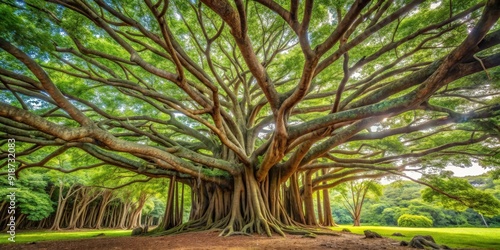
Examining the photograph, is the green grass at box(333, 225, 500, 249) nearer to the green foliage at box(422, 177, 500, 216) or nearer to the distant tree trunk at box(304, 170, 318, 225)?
the green foliage at box(422, 177, 500, 216)

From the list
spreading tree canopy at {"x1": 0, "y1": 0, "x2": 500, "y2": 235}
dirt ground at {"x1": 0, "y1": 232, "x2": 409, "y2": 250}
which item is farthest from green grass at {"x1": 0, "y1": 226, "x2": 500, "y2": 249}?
spreading tree canopy at {"x1": 0, "y1": 0, "x2": 500, "y2": 235}

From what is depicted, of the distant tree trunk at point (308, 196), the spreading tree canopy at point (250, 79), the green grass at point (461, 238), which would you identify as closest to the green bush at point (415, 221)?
the green grass at point (461, 238)

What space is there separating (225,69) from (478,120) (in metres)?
6.81

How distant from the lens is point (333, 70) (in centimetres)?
664

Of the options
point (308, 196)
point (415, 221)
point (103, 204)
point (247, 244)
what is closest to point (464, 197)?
point (308, 196)

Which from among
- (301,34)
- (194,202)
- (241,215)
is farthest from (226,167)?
(301,34)

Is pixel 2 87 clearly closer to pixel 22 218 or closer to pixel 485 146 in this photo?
pixel 485 146

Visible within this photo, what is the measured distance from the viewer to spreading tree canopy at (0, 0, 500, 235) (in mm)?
3439

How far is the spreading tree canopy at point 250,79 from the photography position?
11.3 ft

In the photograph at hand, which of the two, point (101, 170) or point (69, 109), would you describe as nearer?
point (69, 109)

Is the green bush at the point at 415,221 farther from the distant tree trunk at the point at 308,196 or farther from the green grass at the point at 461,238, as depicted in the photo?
the distant tree trunk at the point at 308,196

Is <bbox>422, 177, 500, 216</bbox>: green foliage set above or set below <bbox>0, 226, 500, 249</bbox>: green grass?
above

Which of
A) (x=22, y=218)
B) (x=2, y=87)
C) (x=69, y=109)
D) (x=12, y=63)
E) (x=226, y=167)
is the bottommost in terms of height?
(x=22, y=218)

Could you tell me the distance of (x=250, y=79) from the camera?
8266 mm
